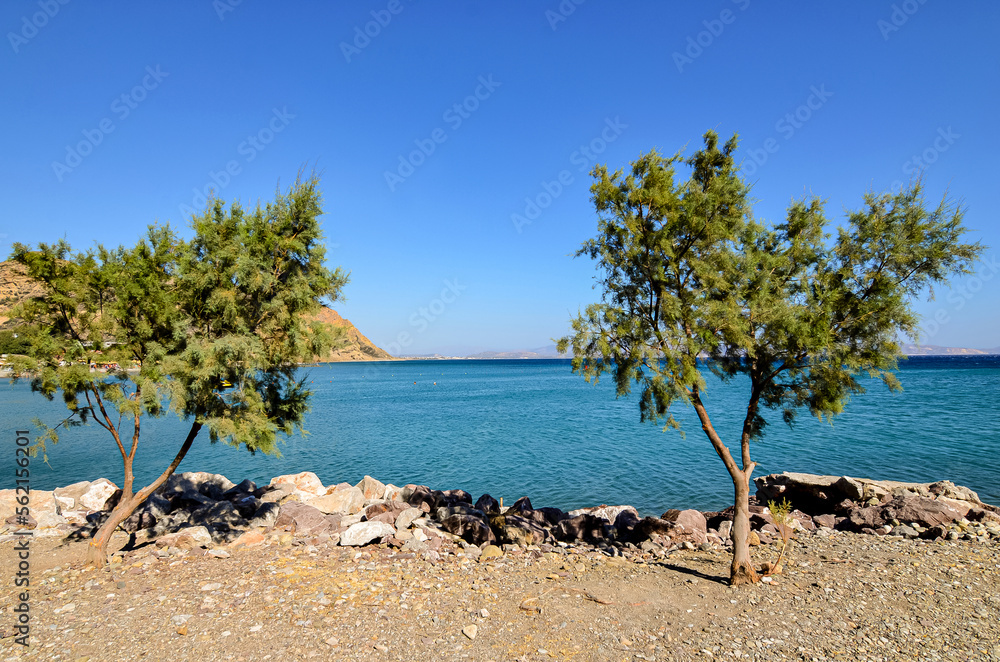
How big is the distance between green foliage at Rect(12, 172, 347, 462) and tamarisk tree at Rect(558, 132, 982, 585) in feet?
21.2

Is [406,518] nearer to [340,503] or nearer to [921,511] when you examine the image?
[340,503]

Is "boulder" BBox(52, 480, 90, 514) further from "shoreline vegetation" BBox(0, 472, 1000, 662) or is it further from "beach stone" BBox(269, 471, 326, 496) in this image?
"beach stone" BBox(269, 471, 326, 496)

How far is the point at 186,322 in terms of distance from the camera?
35.0ft

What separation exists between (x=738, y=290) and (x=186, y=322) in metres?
11.7

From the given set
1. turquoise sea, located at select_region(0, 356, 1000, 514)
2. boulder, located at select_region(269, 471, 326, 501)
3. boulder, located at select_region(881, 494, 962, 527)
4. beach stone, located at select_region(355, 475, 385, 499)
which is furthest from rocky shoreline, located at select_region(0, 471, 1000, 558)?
turquoise sea, located at select_region(0, 356, 1000, 514)

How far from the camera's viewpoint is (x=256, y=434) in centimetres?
1108

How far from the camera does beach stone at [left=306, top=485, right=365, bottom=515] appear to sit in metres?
17.8

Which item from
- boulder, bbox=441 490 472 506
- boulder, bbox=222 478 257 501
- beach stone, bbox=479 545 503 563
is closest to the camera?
beach stone, bbox=479 545 503 563

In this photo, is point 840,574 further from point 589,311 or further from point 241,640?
point 241,640

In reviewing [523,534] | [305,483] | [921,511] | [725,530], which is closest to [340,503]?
[305,483]

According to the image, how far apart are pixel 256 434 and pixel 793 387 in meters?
12.0

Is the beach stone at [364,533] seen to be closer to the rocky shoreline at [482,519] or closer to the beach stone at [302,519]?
the rocky shoreline at [482,519]

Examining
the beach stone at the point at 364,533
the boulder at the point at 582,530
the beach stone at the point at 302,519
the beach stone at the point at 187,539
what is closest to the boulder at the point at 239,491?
the beach stone at the point at 302,519

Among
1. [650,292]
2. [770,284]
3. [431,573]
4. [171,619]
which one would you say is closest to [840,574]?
[770,284]
